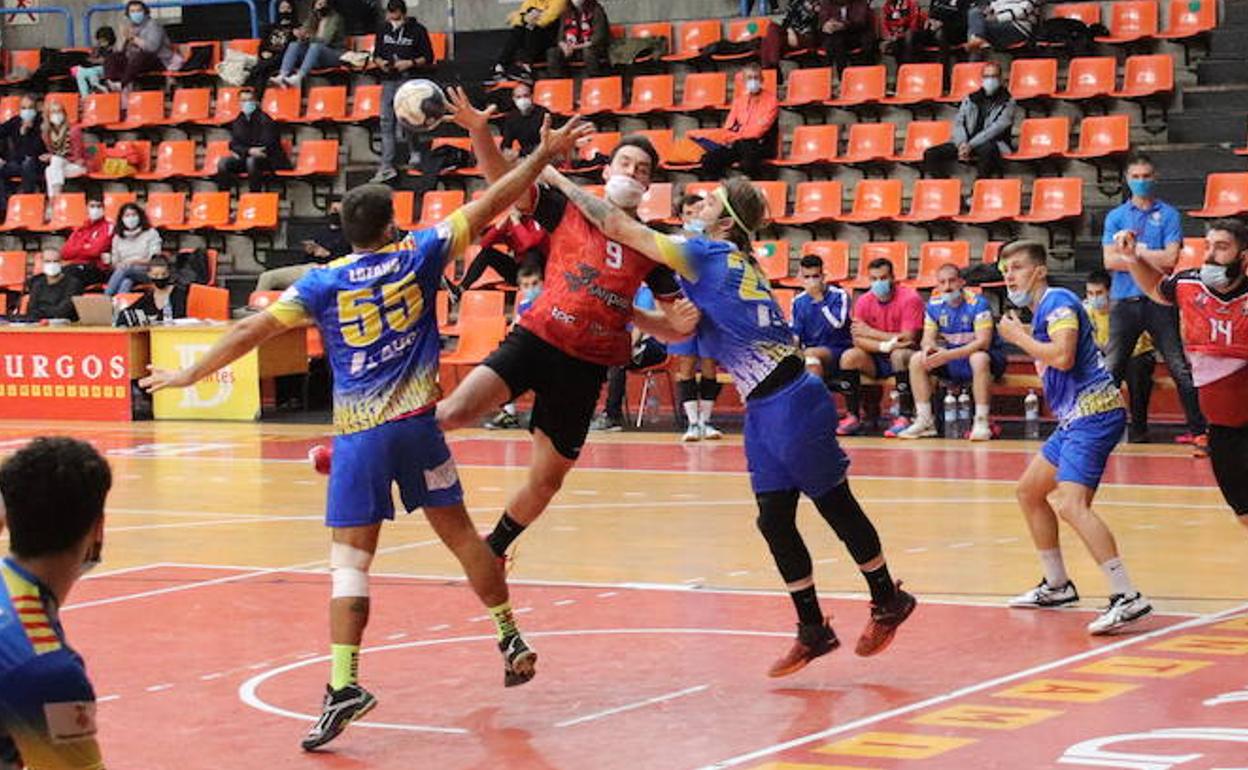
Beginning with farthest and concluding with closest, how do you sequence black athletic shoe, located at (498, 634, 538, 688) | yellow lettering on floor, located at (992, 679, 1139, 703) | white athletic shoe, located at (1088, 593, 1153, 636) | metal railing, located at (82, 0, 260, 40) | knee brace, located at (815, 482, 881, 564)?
metal railing, located at (82, 0, 260, 40)
white athletic shoe, located at (1088, 593, 1153, 636)
knee brace, located at (815, 482, 881, 564)
black athletic shoe, located at (498, 634, 538, 688)
yellow lettering on floor, located at (992, 679, 1139, 703)

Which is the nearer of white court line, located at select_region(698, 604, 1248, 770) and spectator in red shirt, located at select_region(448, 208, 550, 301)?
white court line, located at select_region(698, 604, 1248, 770)

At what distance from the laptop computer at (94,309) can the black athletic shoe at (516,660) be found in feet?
52.2

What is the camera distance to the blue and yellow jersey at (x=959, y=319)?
18.9 metres

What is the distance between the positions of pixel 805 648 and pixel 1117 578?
1.80 m

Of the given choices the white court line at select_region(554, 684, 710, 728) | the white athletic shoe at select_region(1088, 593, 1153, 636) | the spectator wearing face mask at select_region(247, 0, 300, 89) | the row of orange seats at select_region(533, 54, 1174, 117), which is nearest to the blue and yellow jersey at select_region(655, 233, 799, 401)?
the white court line at select_region(554, 684, 710, 728)

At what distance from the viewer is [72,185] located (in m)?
28.5

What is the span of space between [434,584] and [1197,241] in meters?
10.3

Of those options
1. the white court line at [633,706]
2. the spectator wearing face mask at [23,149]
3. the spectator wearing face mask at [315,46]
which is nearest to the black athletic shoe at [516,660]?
the white court line at [633,706]

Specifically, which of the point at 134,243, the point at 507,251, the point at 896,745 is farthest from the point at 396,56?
the point at 896,745

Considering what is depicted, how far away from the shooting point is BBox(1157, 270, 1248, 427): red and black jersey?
10.0 m

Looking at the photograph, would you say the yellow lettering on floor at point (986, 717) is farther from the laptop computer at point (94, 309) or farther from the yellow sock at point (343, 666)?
the laptop computer at point (94, 309)

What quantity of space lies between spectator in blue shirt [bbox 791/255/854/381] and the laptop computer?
8219 mm

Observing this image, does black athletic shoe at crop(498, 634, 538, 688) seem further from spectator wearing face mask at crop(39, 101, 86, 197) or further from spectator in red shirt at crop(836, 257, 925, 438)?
spectator wearing face mask at crop(39, 101, 86, 197)

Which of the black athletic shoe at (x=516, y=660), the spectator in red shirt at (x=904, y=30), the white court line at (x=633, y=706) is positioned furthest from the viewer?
the spectator in red shirt at (x=904, y=30)
